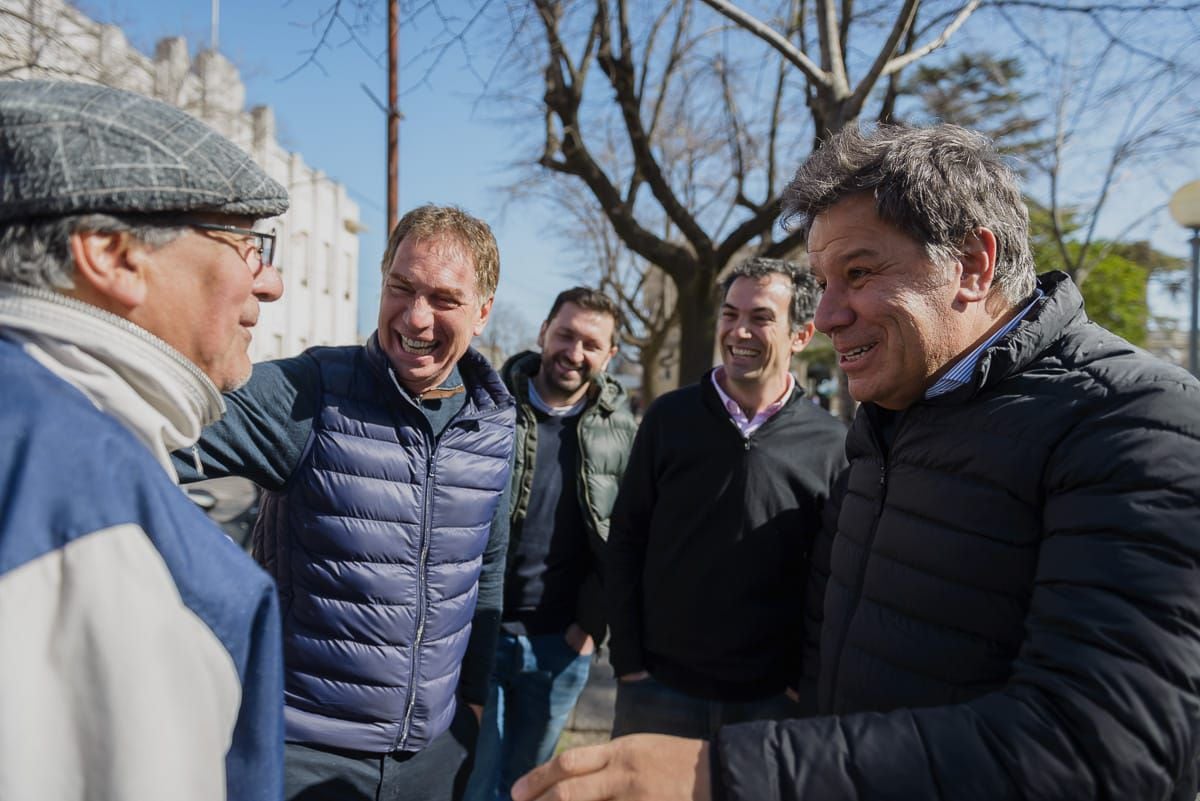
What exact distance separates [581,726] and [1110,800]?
383 centimetres

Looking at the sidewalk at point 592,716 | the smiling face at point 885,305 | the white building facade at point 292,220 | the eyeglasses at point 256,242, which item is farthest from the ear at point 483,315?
the white building facade at point 292,220

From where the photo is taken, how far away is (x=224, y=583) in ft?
3.43

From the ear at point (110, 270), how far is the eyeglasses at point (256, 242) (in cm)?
10

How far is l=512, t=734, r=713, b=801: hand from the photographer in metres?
1.15

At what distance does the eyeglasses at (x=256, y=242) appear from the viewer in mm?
1246

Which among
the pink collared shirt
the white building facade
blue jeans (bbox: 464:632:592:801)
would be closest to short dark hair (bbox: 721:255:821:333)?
the pink collared shirt

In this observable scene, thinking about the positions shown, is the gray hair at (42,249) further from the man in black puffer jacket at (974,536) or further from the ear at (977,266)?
the ear at (977,266)

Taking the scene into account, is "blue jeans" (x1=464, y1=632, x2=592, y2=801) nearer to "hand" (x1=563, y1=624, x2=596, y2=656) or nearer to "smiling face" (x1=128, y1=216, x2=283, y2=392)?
"hand" (x1=563, y1=624, x2=596, y2=656)

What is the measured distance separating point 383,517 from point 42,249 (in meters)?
1.22

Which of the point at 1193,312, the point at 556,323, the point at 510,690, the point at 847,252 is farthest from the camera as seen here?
the point at 1193,312

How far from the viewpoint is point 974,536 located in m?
1.44

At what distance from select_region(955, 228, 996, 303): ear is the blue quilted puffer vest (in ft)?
4.62

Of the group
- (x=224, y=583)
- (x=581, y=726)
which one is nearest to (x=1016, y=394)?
(x=224, y=583)

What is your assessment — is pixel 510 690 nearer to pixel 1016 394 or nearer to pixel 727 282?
pixel 727 282
